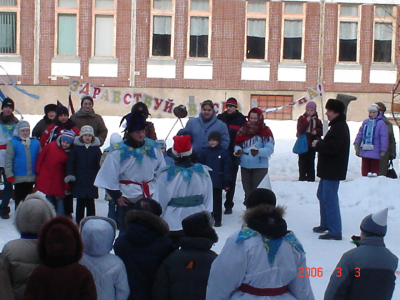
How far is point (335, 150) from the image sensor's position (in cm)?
830

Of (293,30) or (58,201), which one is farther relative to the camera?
(293,30)

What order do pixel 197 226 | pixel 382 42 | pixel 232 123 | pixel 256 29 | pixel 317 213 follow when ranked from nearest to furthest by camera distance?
1. pixel 197 226
2. pixel 317 213
3. pixel 232 123
4. pixel 256 29
5. pixel 382 42

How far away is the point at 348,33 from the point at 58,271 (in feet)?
71.6

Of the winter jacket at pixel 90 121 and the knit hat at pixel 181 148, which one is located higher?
the winter jacket at pixel 90 121

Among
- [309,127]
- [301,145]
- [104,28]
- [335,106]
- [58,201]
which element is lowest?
[58,201]

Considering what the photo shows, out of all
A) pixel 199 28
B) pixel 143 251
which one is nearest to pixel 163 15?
pixel 199 28

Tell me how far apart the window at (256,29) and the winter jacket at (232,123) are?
1357cm

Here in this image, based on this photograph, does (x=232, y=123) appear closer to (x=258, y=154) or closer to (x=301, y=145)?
(x=258, y=154)

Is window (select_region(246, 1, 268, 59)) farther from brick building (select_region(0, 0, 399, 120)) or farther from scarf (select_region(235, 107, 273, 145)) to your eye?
scarf (select_region(235, 107, 273, 145))

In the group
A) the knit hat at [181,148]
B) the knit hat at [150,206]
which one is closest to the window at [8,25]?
the knit hat at [181,148]

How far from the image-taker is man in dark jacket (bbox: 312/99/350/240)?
27.2ft

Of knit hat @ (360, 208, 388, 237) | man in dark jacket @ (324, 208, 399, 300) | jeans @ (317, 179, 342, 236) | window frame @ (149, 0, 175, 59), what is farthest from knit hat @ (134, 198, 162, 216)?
window frame @ (149, 0, 175, 59)

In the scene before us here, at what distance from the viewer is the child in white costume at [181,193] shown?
6242mm

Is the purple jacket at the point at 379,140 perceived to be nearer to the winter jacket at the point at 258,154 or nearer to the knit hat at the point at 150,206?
the winter jacket at the point at 258,154
